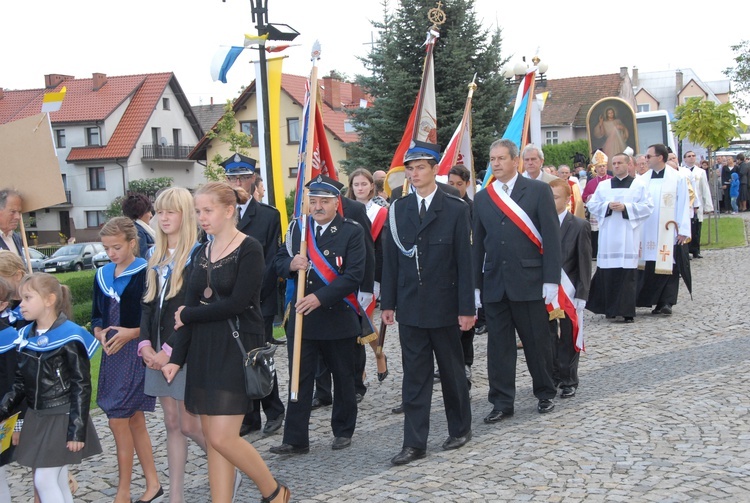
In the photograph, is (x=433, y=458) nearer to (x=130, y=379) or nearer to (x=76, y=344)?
(x=130, y=379)

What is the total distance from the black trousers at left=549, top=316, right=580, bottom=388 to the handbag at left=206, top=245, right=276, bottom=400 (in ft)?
A: 11.6

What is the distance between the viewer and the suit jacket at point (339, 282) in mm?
6234

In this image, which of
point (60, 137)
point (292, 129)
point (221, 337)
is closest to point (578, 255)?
point (221, 337)

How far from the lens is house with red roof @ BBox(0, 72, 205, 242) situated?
58219 mm

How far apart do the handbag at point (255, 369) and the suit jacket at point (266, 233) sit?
2.38 metres

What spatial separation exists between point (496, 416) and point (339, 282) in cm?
171

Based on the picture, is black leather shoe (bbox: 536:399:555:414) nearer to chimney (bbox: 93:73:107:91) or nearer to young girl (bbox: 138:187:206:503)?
young girl (bbox: 138:187:206:503)

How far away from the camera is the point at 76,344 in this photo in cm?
492

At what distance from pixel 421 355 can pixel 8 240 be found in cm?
334

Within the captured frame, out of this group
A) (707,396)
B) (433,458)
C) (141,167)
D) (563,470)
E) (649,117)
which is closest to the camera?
(563,470)

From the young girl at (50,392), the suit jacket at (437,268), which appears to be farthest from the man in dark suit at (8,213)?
the suit jacket at (437,268)

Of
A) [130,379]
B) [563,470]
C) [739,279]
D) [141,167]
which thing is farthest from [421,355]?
[141,167]

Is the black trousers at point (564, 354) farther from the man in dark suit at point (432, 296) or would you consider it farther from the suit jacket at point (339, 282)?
the suit jacket at point (339, 282)

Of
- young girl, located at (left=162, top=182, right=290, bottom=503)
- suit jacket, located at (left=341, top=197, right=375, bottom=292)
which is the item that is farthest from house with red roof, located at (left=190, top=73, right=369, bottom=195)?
young girl, located at (left=162, top=182, right=290, bottom=503)
